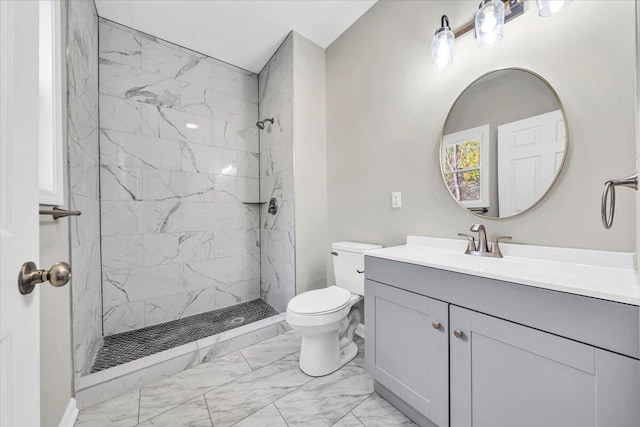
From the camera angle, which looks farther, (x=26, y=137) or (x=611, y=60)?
(x=611, y=60)

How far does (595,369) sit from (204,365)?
1.99 metres

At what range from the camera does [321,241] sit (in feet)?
7.97

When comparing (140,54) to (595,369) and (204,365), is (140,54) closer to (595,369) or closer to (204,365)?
(204,365)

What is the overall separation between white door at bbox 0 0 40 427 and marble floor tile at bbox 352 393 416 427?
1.28 metres

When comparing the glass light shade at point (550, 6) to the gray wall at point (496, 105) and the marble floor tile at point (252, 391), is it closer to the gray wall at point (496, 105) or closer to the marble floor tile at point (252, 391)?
the gray wall at point (496, 105)

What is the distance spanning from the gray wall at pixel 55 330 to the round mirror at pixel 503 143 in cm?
199

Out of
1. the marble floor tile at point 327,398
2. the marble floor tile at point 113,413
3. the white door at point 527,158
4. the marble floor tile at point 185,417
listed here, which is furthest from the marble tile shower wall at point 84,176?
the white door at point 527,158

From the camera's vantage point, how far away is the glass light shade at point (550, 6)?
101 centimetres

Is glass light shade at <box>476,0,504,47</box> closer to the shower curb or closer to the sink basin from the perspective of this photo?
the sink basin

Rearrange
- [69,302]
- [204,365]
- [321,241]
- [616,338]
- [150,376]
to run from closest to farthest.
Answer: [616,338], [69,302], [150,376], [204,365], [321,241]

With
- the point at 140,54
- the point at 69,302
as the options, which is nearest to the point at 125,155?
the point at 140,54

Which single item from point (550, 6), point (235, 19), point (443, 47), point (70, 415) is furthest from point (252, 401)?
point (235, 19)

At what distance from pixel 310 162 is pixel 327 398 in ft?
5.91

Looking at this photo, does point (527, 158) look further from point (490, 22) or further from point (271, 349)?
point (271, 349)
